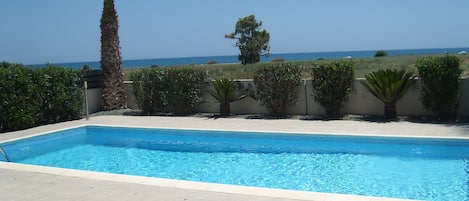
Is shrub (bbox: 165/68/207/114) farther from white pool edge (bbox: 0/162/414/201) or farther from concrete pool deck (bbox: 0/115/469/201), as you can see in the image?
white pool edge (bbox: 0/162/414/201)

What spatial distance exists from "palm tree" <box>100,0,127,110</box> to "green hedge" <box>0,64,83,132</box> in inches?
59.6

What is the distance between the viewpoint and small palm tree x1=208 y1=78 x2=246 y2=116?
14.2 meters

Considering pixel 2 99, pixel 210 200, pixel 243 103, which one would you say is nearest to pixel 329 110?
pixel 243 103

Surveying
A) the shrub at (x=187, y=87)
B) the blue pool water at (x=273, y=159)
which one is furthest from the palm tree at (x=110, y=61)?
the blue pool water at (x=273, y=159)

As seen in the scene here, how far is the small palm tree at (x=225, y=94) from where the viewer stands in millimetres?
14156

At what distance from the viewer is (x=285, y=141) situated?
34.3 ft

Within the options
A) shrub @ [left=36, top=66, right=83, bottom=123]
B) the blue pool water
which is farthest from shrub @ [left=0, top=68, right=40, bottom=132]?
the blue pool water

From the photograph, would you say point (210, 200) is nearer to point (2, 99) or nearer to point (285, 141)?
point (285, 141)

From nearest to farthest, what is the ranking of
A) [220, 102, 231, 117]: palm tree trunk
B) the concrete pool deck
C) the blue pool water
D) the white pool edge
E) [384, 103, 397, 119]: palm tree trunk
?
1. the white pool edge
2. the concrete pool deck
3. the blue pool water
4. [384, 103, 397, 119]: palm tree trunk
5. [220, 102, 231, 117]: palm tree trunk

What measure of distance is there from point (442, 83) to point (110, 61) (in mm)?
11522

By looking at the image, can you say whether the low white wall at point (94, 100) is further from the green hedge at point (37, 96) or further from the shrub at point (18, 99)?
the shrub at point (18, 99)

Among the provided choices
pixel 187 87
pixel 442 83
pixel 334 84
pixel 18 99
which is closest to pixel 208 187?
pixel 334 84

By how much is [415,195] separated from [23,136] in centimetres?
969

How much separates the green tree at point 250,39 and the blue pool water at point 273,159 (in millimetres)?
49764
